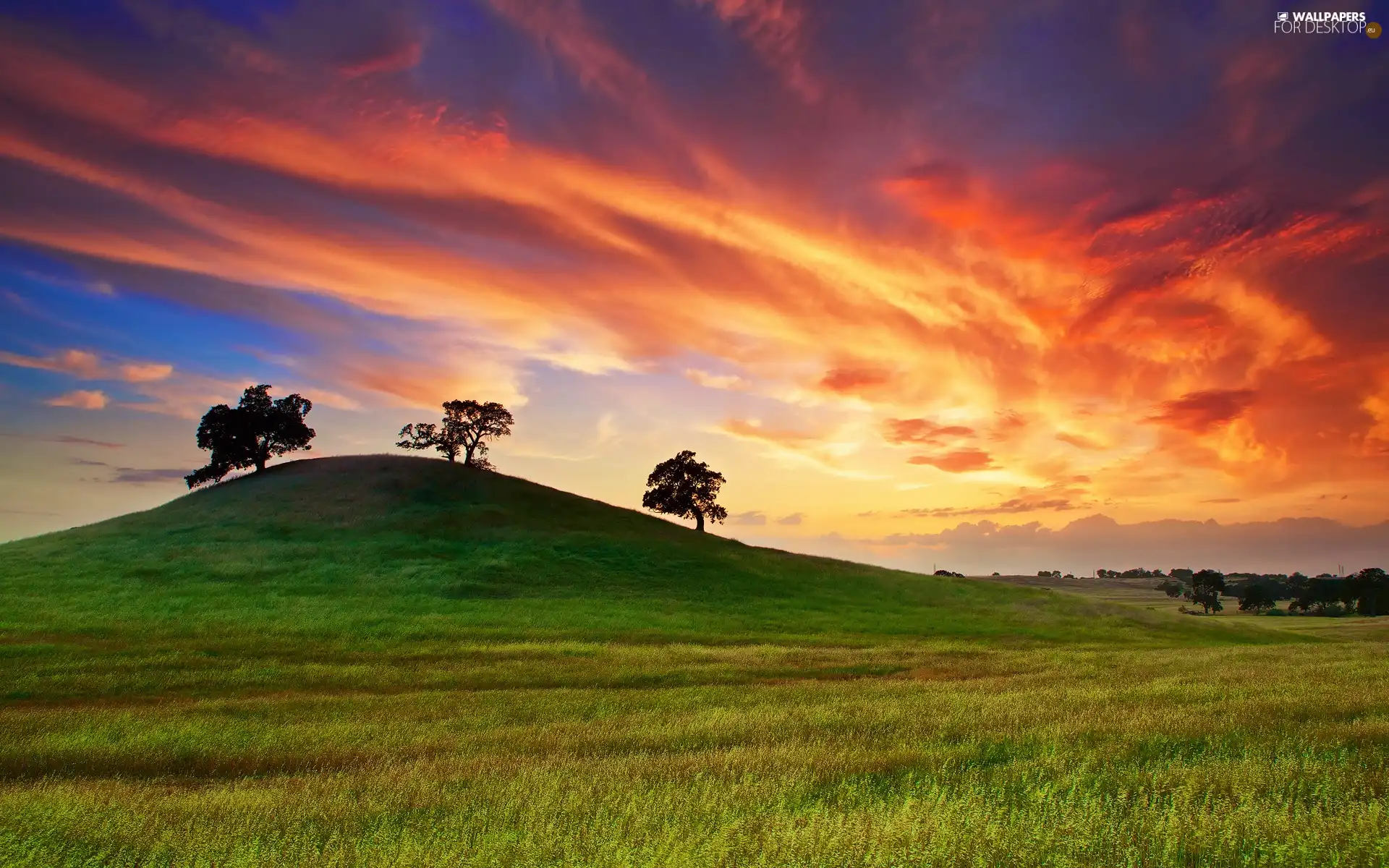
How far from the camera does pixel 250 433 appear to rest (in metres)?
83.7

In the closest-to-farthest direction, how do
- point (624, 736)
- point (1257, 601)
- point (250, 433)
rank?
point (624, 736) < point (250, 433) < point (1257, 601)

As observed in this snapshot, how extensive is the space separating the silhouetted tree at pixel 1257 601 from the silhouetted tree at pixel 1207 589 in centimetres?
346

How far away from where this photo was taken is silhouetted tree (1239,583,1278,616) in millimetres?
128500

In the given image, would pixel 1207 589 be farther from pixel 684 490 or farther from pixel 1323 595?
pixel 684 490

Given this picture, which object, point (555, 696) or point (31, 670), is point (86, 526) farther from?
point (555, 696)

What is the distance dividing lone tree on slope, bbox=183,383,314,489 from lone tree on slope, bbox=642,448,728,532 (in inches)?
1509

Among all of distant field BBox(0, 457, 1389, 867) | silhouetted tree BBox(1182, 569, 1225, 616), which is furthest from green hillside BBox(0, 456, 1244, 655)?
silhouetted tree BBox(1182, 569, 1225, 616)

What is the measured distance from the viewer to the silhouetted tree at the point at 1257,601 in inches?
5059

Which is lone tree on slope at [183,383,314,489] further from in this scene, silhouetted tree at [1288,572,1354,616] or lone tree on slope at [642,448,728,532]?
silhouetted tree at [1288,572,1354,616]

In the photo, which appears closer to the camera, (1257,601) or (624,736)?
(624,736)

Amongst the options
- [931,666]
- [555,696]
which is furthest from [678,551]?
[555,696]

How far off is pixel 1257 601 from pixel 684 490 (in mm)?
102459

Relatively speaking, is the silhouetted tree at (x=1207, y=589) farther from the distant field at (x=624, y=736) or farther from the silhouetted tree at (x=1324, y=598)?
the distant field at (x=624, y=736)

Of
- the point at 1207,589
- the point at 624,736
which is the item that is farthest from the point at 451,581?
the point at 1207,589
